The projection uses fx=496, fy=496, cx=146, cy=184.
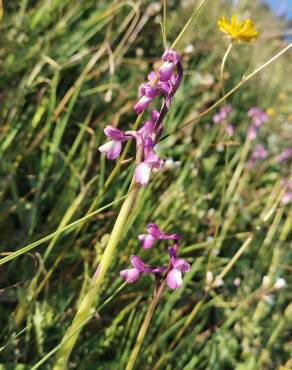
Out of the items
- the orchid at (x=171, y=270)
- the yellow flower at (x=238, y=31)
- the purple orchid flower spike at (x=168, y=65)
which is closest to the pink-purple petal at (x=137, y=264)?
the orchid at (x=171, y=270)

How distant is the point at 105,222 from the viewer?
1449mm

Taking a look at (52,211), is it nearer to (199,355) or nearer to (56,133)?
(56,133)

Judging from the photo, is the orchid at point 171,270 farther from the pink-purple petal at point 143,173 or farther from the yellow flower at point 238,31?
the yellow flower at point 238,31

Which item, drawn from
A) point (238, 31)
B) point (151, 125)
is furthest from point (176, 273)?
point (238, 31)

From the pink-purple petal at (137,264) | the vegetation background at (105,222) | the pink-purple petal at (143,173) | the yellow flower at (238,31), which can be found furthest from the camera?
the vegetation background at (105,222)

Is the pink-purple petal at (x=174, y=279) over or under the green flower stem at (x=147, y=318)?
over

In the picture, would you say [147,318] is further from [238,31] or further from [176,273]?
[238,31]

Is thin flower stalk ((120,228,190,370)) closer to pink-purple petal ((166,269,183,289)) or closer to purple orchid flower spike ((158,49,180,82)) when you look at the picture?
pink-purple petal ((166,269,183,289))

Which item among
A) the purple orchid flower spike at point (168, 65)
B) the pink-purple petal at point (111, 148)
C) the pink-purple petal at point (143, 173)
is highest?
the purple orchid flower spike at point (168, 65)

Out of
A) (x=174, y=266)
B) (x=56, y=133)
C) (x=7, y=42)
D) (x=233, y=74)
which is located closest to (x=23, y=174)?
(x=56, y=133)

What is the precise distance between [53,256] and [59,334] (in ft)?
0.81

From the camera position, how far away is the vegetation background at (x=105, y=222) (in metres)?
1.12

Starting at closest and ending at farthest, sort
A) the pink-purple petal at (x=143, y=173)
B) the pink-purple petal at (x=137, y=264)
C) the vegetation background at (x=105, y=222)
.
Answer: the pink-purple petal at (x=143, y=173) → the pink-purple petal at (x=137, y=264) → the vegetation background at (x=105, y=222)

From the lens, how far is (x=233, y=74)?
2.89 m
